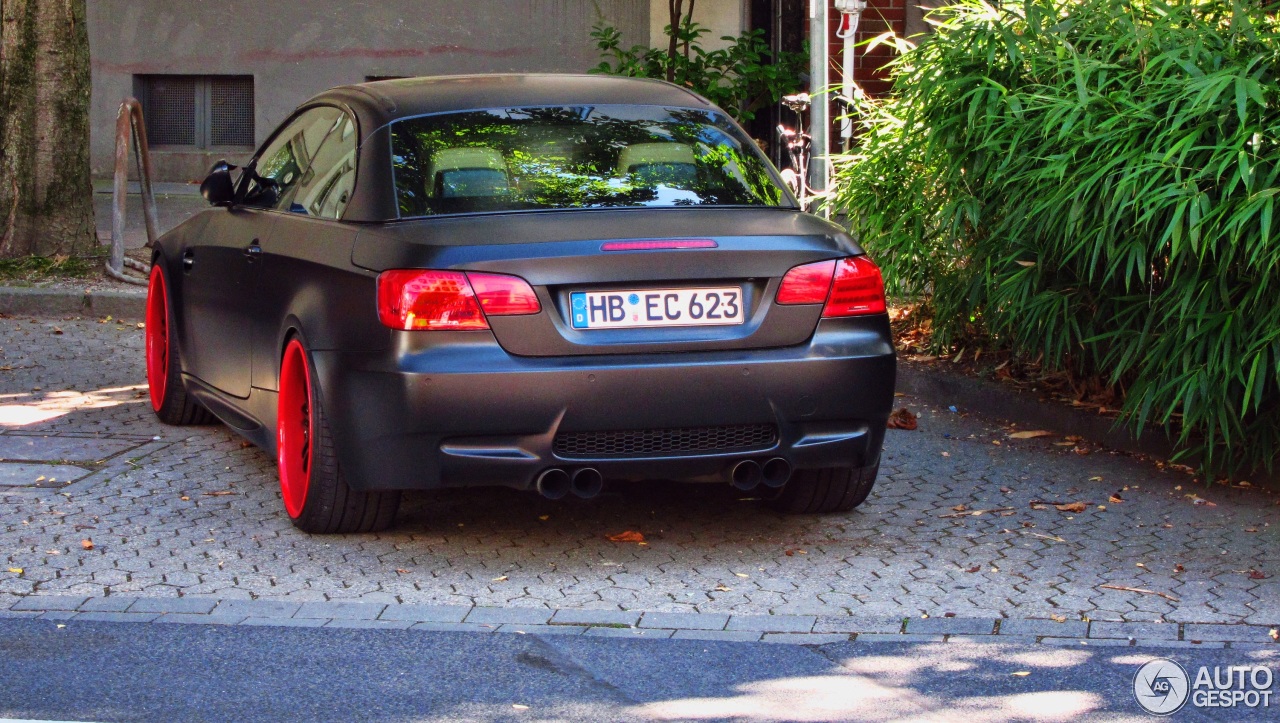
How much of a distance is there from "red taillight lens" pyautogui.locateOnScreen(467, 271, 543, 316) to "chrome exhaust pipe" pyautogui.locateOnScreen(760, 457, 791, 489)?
0.92 m

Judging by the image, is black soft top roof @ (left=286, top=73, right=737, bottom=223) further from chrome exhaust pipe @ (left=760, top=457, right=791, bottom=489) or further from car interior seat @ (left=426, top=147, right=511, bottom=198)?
chrome exhaust pipe @ (left=760, top=457, right=791, bottom=489)

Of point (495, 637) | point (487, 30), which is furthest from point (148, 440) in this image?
point (487, 30)

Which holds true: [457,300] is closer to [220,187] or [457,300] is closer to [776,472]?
[776,472]

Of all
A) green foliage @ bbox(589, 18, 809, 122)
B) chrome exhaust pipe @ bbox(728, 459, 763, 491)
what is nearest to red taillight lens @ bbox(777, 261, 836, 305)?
chrome exhaust pipe @ bbox(728, 459, 763, 491)

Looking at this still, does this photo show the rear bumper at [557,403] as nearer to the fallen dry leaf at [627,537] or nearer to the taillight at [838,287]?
the taillight at [838,287]

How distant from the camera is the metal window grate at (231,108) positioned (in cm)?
1792

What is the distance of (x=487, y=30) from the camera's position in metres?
17.2

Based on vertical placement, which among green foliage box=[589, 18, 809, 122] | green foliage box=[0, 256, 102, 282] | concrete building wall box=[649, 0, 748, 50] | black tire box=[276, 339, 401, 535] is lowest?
black tire box=[276, 339, 401, 535]

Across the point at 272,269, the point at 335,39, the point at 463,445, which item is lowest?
the point at 463,445

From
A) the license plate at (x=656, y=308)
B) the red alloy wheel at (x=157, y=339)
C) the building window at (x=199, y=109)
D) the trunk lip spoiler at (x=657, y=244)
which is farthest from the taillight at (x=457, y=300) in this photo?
the building window at (x=199, y=109)

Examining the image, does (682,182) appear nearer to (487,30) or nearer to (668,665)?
(668,665)

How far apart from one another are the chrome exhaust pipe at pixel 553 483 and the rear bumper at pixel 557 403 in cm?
3

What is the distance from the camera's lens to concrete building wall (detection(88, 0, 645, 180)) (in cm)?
1719

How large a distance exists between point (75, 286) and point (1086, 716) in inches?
333
